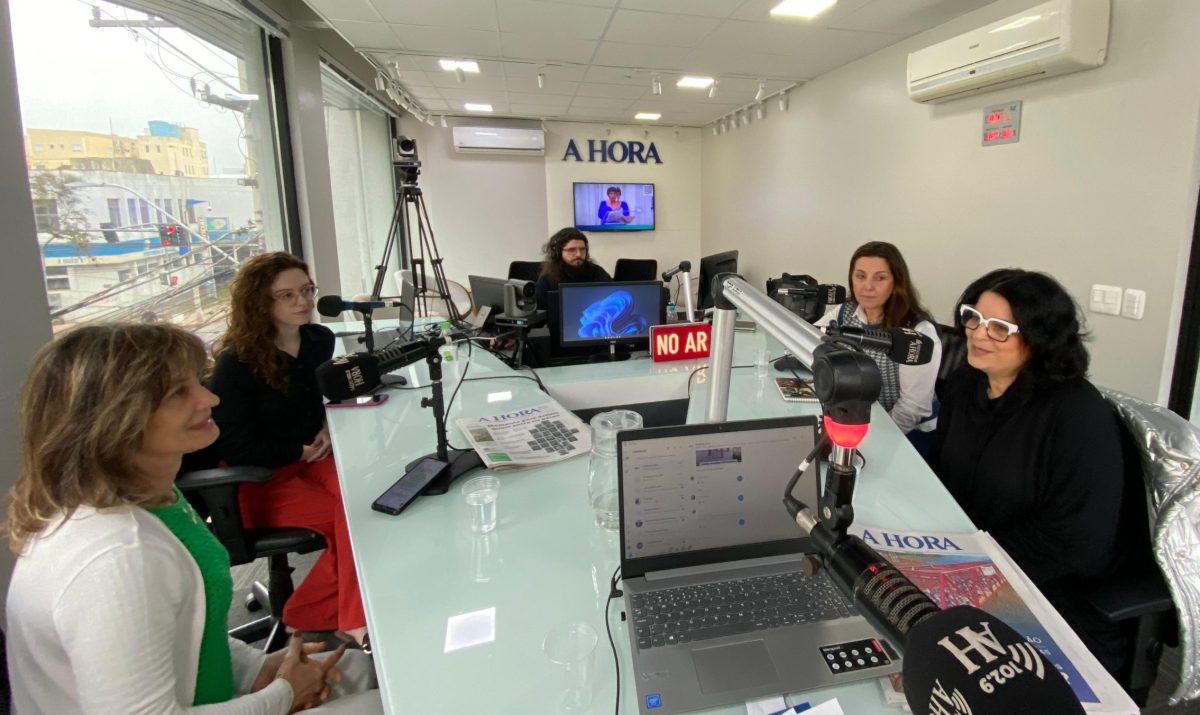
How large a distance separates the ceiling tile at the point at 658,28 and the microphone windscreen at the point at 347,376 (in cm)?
268

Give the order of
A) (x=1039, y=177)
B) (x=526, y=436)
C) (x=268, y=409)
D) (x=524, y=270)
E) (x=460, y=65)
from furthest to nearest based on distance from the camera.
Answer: (x=524, y=270), (x=460, y=65), (x=1039, y=177), (x=268, y=409), (x=526, y=436)

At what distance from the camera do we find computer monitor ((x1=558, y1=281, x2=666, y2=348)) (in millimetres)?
2381

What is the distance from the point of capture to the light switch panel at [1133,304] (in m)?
2.24

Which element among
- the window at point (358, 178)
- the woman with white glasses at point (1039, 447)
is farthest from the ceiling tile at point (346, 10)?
the woman with white glasses at point (1039, 447)

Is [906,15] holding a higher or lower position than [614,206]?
higher

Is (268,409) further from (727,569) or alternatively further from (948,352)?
(948,352)

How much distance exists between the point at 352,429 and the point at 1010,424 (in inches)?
71.3

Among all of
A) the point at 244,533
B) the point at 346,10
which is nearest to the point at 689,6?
the point at 346,10

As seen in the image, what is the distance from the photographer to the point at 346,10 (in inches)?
116

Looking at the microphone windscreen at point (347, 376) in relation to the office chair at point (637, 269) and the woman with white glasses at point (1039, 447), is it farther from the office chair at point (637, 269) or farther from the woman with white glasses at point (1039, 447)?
the office chair at point (637, 269)

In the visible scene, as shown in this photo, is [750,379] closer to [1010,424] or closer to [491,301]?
[1010,424]

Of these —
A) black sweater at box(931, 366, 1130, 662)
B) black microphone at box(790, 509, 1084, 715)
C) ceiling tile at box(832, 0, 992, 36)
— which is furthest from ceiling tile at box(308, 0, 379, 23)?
black microphone at box(790, 509, 1084, 715)

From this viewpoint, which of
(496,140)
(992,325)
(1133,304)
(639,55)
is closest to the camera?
A: (992,325)

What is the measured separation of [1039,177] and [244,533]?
3.58 m
